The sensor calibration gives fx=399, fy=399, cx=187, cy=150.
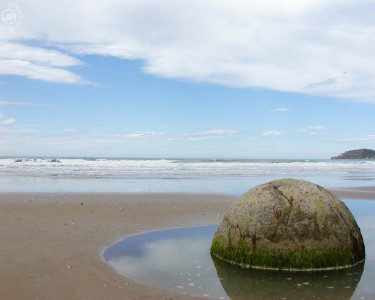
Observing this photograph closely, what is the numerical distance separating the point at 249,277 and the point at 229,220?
1.14 metres

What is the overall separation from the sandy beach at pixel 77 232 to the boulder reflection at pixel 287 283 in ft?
3.02

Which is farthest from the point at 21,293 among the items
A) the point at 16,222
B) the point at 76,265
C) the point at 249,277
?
the point at 16,222

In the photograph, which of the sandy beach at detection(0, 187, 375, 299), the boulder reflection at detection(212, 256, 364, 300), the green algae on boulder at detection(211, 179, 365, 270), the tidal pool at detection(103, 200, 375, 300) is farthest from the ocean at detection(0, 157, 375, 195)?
the boulder reflection at detection(212, 256, 364, 300)

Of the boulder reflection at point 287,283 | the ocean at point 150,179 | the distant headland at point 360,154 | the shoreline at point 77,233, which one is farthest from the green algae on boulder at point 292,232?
the distant headland at point 360,154

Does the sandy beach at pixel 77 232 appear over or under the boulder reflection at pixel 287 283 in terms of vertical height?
over

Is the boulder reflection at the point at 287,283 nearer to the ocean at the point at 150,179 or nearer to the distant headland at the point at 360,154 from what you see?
the ocean at the point at 150,179

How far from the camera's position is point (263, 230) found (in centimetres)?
609

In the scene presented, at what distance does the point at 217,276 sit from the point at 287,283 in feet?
3.17

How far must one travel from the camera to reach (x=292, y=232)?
5980mm

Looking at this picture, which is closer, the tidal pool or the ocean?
the tidal pool

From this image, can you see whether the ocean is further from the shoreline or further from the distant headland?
the distant headland

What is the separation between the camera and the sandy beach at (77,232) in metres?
5.09

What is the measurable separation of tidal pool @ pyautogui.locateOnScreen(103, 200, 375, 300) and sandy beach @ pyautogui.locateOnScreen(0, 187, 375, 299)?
334 millimetres

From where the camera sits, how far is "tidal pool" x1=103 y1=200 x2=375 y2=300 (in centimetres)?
500
